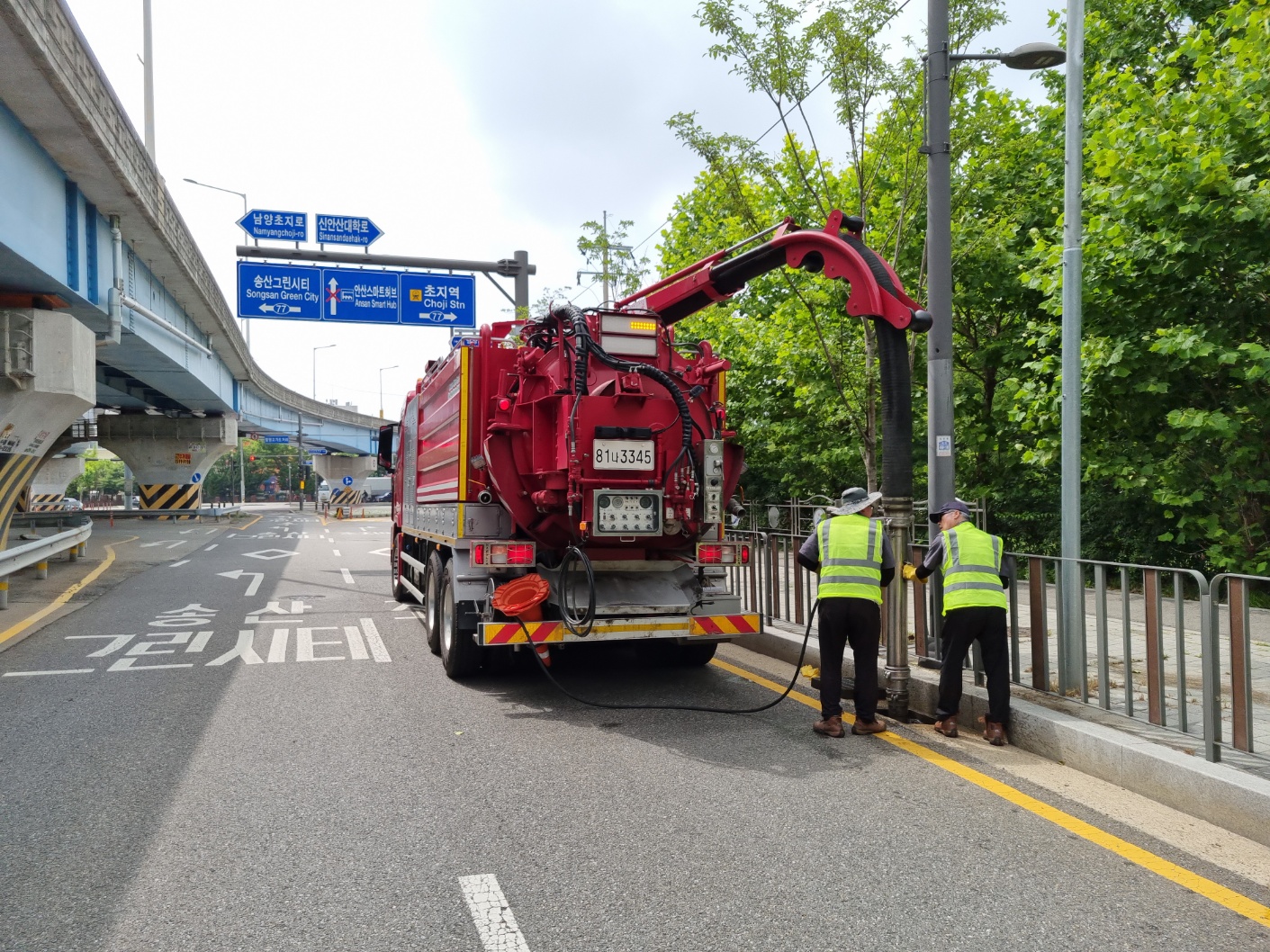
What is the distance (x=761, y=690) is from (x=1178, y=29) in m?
13.6

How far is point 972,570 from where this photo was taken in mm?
6078

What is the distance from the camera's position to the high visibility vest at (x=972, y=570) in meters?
6.03

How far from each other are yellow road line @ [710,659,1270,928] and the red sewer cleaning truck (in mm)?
1935

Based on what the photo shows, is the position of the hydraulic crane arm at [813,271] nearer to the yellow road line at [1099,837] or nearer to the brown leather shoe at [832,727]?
the brown leather shoe at [832,727]

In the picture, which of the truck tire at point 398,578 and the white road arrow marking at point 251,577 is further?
the white road arrow marking at point 251,577

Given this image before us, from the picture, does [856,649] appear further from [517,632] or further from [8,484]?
[8,484]

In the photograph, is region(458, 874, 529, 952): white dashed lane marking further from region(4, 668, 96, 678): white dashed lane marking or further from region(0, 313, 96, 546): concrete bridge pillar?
region(0, 313, 96, 546): concrete bridge pillar

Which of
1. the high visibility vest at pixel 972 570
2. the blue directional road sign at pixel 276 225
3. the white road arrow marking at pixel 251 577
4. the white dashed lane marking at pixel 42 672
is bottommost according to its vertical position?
the white dashed lane marking at pixel 42 672

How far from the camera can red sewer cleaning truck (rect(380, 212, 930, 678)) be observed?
705cm

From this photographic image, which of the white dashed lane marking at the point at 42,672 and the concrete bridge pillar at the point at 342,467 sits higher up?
the concrete bridge pillar at the point at 342,467

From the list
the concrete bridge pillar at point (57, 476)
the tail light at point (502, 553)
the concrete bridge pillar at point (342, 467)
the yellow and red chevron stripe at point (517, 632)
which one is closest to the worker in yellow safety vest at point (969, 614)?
the yellow and red chevron stripe at point (517, 632)

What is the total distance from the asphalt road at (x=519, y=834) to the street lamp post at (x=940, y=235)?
2.35 m

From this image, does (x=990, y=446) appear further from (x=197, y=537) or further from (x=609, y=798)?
(x=197, y=537)

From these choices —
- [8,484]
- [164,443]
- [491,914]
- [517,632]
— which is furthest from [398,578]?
[164,443]
